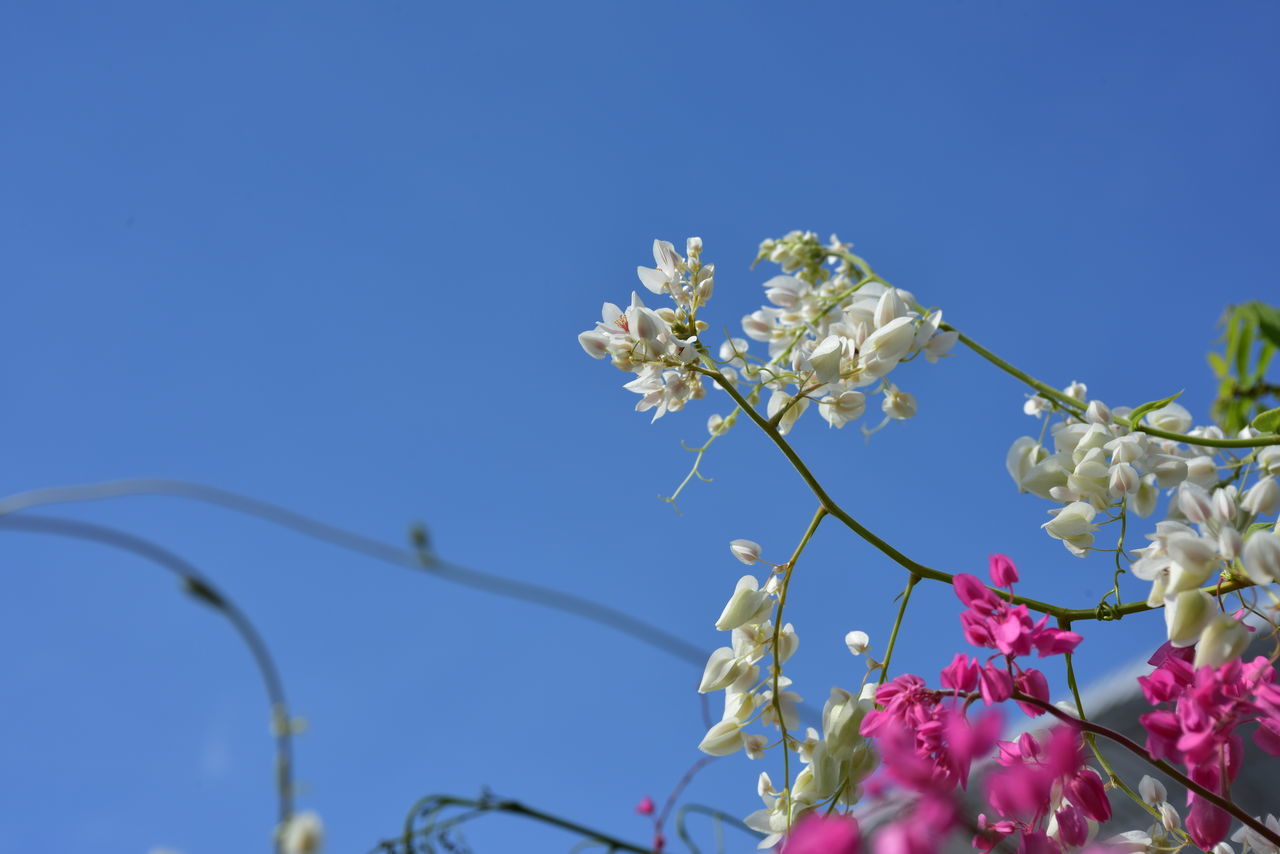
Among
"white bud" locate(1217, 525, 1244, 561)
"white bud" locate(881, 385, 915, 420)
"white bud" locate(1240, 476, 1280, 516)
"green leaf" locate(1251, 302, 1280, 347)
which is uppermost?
"green leaf" locate(1251, 302, 1280, 347)

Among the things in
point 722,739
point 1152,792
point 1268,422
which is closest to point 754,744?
point 722,739

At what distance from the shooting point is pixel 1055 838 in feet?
1.02

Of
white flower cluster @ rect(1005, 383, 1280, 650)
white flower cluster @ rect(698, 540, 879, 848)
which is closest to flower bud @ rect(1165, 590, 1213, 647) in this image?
white flower cluster @ rect(1005, 383, 1280, 650)

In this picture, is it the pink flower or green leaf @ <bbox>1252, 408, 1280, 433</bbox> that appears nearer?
the pink flower

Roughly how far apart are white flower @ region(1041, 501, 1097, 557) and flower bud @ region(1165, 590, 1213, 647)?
83 mm

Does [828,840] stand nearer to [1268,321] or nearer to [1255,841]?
[1255,841]

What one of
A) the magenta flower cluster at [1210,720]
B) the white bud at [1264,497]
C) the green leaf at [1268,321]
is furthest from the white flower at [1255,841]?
the green leaf at [1268,321]

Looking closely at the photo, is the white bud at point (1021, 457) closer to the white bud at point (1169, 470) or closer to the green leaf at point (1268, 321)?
the white bud at point (1169, 470)

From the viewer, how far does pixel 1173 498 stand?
381mm

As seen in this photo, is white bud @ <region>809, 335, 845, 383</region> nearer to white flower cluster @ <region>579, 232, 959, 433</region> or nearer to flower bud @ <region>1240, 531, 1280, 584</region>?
white flower cluster @ <region>579, 232, 959, 433</region>

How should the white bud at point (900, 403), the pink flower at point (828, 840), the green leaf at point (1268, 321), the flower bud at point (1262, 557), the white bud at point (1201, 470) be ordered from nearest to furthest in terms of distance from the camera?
the pink flower at point (828, 840) → the flower bud at point (1262, 557) → the white bud at point (1201, 470) → the white bud at point (900, 403) → the green leaf at point (1268, 321)

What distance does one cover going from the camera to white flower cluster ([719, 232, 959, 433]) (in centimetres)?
38

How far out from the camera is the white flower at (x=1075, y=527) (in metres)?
0.36

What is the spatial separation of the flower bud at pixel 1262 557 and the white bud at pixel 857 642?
14cm
